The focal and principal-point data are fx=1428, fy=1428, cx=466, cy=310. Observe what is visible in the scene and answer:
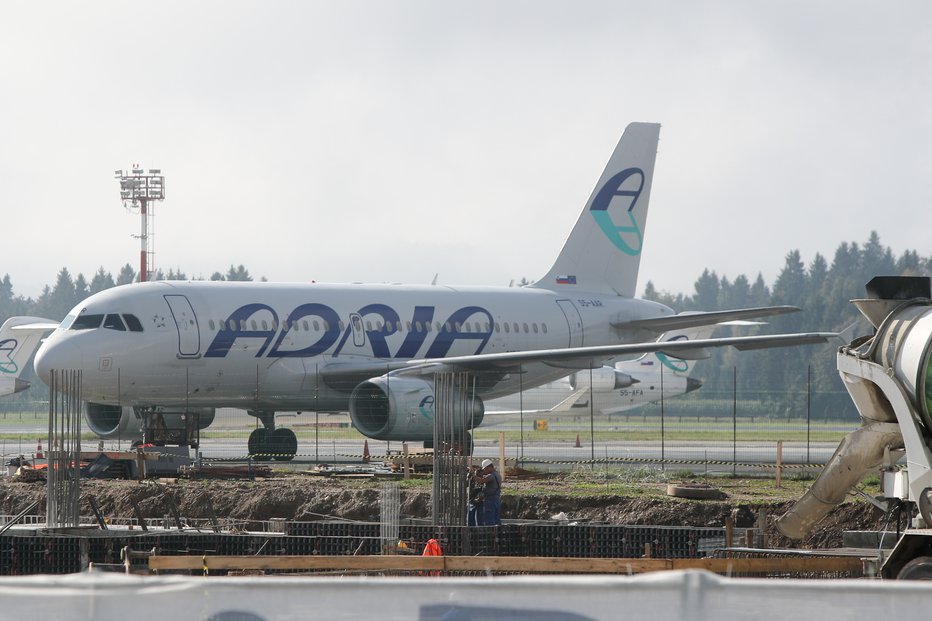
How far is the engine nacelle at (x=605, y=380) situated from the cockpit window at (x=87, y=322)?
96.3 feet

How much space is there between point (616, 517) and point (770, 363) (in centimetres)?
11541

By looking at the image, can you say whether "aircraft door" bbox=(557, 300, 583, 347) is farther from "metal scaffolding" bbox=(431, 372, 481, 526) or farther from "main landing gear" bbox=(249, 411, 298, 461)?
"metal scaffolding" bbox=(431, 372, 481, 526)

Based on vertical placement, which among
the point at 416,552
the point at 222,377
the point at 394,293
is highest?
the point at 394,293

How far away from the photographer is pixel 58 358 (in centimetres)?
2544

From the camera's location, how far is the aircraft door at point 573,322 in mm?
33156

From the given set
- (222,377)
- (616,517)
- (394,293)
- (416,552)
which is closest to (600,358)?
Result: (394,293)

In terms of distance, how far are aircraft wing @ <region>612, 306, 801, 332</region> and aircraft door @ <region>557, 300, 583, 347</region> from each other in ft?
3.62

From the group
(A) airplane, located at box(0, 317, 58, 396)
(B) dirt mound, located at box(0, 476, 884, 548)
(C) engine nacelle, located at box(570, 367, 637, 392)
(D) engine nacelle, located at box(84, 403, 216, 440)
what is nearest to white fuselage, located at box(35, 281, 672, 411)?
(D) engine nacelle, located at box(84, 403, 216, 440)

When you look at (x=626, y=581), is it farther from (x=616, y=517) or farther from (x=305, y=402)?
(x=305, y=402)

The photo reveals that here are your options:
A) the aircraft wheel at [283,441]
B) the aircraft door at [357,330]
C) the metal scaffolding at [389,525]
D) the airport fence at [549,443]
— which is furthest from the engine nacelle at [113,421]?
the metal scaffolding at [389,525]

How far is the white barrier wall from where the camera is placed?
5.25 m

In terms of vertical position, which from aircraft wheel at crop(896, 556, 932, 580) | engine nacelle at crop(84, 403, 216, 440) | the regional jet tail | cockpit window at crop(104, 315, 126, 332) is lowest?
aircraft wheel at crop(896, 556, 932, 580)

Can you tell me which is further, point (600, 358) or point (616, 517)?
point (600, 358)

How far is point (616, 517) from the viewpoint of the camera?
18.2 metres
